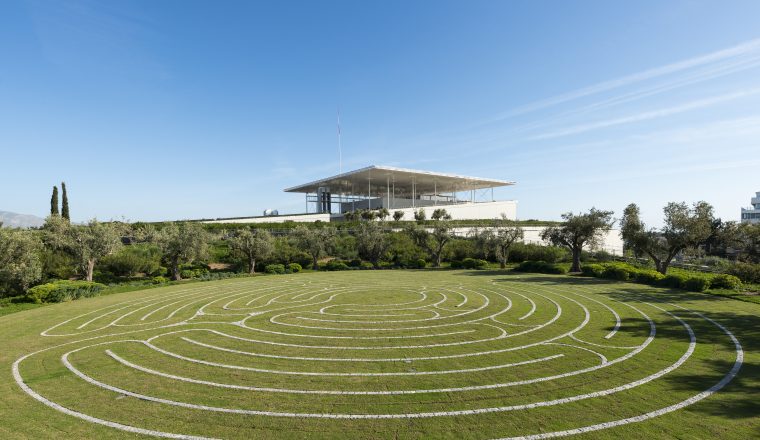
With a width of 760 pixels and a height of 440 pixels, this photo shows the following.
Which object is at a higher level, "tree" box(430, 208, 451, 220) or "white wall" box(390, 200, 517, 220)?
"white wall" box(390, 200, 517, 220)

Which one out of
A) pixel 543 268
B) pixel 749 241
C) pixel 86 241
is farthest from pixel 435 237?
pixel 86 241

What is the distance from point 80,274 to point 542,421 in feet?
142

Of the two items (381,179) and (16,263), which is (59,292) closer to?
(16,263)

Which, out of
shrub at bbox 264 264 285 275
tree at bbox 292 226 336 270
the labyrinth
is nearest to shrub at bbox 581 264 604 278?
the labyrinth

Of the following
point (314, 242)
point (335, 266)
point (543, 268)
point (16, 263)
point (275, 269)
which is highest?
point (314, 242)

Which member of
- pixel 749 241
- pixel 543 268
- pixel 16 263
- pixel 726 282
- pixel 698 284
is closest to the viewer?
pixel 726 282

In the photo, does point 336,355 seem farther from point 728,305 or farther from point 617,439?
point 728,305

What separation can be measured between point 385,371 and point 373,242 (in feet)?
114

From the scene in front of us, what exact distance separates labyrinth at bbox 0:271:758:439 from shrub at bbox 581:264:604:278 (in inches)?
481

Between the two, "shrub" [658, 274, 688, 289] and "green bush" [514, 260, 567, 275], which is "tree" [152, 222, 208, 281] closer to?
"green bush" [514, 260, 567, 275]

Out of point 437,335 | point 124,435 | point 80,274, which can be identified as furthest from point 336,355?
point 80,274

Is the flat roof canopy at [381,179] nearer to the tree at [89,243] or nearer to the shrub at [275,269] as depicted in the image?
the shrub at [275,269]

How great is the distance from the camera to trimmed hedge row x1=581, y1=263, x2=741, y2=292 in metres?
24.5

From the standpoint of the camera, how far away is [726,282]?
24.3 metres
